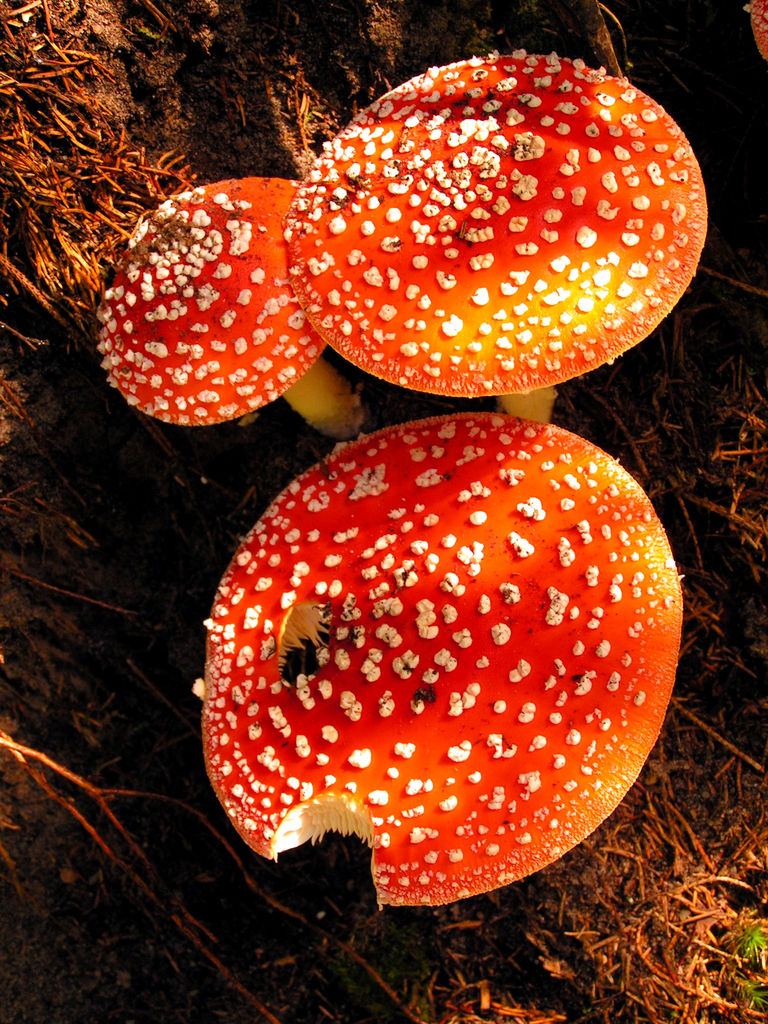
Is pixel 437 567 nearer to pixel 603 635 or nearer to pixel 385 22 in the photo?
pixel 603 635

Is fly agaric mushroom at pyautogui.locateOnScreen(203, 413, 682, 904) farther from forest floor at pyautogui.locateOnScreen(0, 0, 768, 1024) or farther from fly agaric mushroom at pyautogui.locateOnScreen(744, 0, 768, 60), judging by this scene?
fly agaric mushroom at pyautogui.locateOnScreen(744, 0, 768, 60)

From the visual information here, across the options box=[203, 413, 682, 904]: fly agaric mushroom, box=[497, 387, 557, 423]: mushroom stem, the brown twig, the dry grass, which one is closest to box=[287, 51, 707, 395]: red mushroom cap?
box=[203, 413, 682, 904]: fly agaric mushroom

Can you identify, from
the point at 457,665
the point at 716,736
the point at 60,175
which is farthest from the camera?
the point at 716,736

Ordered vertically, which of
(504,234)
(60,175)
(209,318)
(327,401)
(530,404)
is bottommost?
(530,404)

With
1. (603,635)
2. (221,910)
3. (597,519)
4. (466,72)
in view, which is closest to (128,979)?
(221,910)

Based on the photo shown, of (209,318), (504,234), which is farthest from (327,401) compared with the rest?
(504,234)

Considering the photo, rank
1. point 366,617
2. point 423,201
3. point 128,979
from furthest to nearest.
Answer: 1. point 128,979
2. point 366,617
3. point 423,201

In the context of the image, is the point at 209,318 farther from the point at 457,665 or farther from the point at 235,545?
the point at 457,665
